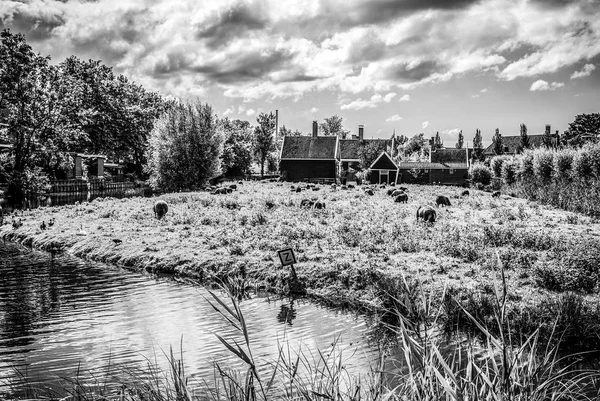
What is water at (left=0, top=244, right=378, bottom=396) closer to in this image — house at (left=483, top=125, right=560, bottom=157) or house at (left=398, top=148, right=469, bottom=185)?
house at (left=398, top=148, right=469, bottom=185)

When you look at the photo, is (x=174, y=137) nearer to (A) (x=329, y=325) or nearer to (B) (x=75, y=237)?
(B) (x=75, y=237)

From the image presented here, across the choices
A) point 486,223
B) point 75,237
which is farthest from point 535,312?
point 75,237

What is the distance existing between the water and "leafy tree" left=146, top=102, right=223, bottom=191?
32520mm

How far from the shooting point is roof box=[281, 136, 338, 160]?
7100cm

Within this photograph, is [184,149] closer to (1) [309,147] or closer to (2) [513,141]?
(1) [309,147]

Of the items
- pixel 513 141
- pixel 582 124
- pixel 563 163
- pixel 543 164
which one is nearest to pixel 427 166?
pixel 543 164

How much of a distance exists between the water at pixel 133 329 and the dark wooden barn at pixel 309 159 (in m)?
55.7

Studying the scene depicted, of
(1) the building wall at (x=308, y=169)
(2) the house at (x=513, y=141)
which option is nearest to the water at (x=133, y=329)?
(1) the building wall at (x=308, y=169)

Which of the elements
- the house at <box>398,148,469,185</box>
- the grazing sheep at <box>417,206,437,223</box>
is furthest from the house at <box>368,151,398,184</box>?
the grazing sheep at <box>417,206,437,223</box>

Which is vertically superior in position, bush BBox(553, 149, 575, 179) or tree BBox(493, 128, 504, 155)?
tree BBox(493, 128, 504, 155)

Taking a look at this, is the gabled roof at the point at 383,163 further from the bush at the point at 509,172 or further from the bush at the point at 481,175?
the bush at the point at 509,172

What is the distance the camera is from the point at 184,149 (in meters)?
47.8

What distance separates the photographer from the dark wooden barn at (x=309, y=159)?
232 feet

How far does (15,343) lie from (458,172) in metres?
71.6
